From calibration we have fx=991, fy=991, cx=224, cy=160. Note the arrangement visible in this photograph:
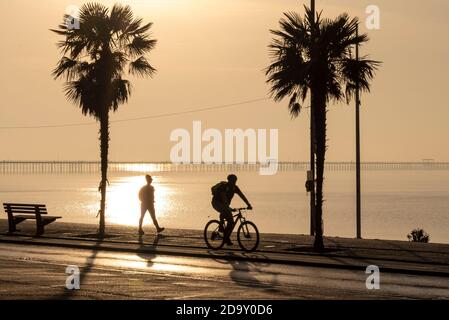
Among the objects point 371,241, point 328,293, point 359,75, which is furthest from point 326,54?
point 328,293

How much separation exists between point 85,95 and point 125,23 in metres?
2.70

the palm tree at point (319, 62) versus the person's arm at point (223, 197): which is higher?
the palm tree at point (319, 62)

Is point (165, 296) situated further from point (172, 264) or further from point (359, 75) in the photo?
point (359, 75)

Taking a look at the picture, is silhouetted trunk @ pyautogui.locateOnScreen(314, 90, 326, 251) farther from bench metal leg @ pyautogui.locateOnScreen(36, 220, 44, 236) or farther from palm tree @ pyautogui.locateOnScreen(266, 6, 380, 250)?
bench metal leg @ pyautogui.locateOnScreen(36, 220, 44, 236)

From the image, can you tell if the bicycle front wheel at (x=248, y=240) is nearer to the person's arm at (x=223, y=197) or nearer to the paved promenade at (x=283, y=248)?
the paved promenade at (x=283, y=248)

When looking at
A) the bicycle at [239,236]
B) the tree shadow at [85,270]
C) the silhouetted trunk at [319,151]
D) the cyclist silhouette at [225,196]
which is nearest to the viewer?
the tree shadow at [85,270]

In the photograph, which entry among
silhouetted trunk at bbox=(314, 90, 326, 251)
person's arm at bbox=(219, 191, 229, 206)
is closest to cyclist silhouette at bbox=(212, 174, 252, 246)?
person's arm at bbox=(219, 191, 229, 206)

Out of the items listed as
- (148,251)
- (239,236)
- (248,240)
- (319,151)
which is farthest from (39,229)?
(319,151)

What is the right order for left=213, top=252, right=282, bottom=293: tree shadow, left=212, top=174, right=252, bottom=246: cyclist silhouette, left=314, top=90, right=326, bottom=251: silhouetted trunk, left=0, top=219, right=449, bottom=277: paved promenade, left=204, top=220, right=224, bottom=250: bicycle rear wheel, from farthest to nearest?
left=204, top=220, right=224, bottom=250: bicycle rear wheel
left=314, top=90, right=326, bottom=251: silhouetted trunk
left=212, top=174, right=252, bottom=246: cyclist silhouette
left=0, top=219, right=449, bottom=277: paved promenade
left=213, top=252, right=282, bottom=293: tree shadow

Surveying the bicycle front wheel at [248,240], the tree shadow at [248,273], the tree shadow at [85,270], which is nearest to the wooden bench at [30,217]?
the tree shadow at [85,270]

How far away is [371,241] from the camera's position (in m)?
28.9

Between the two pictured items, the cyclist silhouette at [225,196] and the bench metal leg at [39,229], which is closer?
the cyclist silhouette at [225,196]

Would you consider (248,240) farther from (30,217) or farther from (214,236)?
(30,217)

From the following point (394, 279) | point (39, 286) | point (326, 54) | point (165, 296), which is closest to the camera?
point (165, 296)
